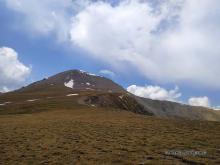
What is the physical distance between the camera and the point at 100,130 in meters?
35.7

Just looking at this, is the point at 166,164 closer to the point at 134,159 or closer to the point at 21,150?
the point at 134,159

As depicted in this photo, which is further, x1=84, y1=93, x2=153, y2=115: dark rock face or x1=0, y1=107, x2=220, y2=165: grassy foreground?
x1=84, y1=93, x2=153, y2=115: dark rock face

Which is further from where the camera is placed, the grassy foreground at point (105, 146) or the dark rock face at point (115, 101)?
the dark rock face at point (115, 101)

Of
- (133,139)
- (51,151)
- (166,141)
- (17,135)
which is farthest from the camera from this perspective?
(17,135)

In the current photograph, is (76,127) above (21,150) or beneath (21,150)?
above

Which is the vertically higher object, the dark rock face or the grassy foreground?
the dark rock face

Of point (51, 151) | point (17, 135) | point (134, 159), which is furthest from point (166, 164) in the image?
point (17, 135)

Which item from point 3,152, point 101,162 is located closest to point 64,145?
point 3,152

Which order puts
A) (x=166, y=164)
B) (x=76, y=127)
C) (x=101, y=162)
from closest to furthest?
(x=166, y=164) < (x=101, y=162) < (x=76, y=127)

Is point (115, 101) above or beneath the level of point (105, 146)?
above

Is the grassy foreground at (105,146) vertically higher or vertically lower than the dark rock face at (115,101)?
lower

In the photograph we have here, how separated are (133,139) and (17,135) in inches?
504

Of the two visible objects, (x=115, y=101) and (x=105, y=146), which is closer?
(x=105, y=146)

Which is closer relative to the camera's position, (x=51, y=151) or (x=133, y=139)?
(x=51, y=151)
